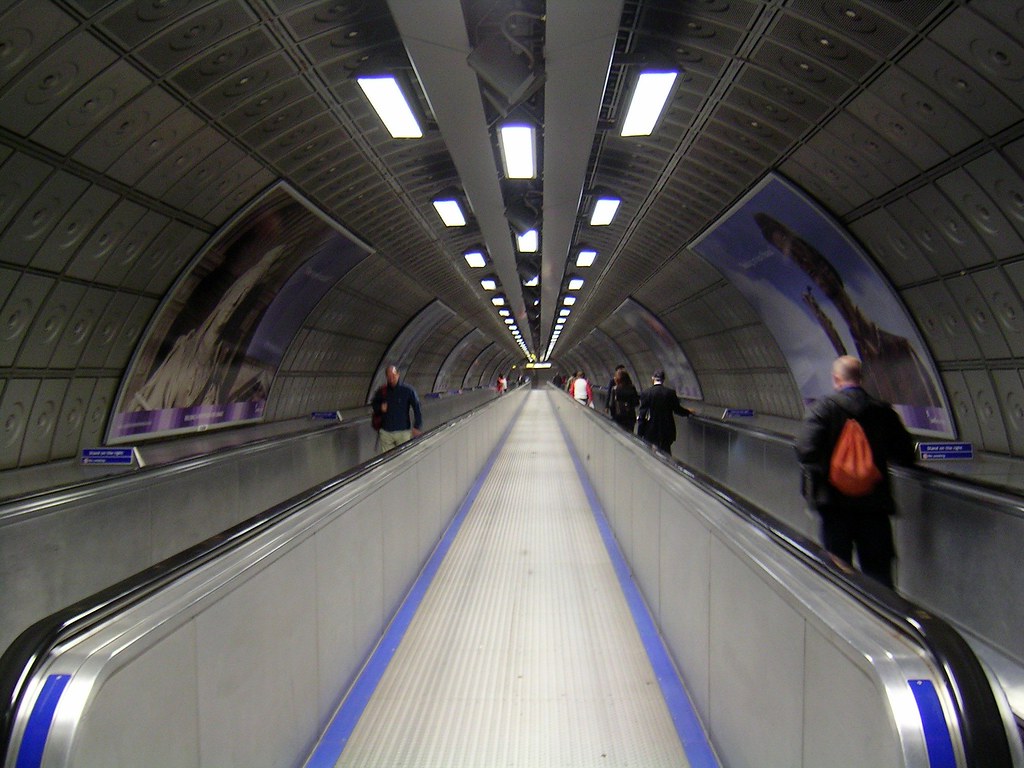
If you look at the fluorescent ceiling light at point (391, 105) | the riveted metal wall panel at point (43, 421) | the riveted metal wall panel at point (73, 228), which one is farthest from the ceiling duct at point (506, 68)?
the riveted metal wall panel at point (43, 421)

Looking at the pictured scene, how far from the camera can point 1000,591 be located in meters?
3.46

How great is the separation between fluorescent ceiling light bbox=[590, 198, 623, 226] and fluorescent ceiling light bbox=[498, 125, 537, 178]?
6.78 feet

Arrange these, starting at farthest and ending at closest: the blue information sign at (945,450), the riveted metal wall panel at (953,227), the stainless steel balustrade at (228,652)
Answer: the riveted metal wall panel at (953,227)
the blue information sign at (945,450)
the stainless steel balustrade at (228,652)

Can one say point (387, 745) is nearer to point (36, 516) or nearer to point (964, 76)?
point (36, 516)

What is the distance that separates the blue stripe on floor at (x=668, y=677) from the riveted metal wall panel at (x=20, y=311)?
19.1ft

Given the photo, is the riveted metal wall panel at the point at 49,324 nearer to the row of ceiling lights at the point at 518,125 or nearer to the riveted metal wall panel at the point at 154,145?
the riveted metal wall panel at the point at 154,145

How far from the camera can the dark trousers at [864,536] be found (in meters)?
3.56

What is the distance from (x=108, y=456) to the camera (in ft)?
17.2

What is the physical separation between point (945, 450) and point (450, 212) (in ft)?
27.6

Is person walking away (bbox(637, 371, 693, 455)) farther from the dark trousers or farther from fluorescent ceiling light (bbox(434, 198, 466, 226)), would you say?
the dark trousers

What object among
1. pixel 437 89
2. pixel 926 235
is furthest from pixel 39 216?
pixel 926 235

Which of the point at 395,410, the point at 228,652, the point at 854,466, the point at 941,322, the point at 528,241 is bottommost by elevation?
the point at 228,652

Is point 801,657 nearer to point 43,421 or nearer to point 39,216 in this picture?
point 39,216

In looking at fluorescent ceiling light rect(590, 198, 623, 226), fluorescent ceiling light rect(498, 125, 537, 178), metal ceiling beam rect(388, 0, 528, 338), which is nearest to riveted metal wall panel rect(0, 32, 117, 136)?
metal ceiling beam rect(388, 0, 528, 338)
